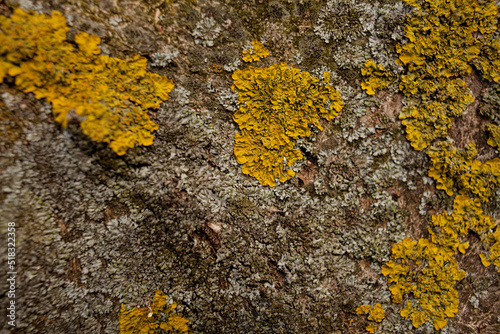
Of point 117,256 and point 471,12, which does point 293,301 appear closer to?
point 117,256

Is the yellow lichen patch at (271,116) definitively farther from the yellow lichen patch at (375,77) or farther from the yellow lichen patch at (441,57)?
the yellow lichen patch at (441,57)

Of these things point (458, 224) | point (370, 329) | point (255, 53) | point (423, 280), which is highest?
point (255, 53)

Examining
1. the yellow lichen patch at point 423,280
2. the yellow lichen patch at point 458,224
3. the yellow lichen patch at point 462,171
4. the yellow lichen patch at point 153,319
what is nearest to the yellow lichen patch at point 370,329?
the yellow lichen patch at point 423,280

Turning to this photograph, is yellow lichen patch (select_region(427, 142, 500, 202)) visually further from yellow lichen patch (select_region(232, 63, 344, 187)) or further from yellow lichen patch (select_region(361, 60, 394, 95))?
yellow lichen patch (select_region(232, 63, 344, 187))

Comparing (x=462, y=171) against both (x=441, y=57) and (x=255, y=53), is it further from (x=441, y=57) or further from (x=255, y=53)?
(x=255, y=53)

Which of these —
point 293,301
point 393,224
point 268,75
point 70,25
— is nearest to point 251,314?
point 293,301

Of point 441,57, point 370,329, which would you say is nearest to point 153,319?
point 370,329
